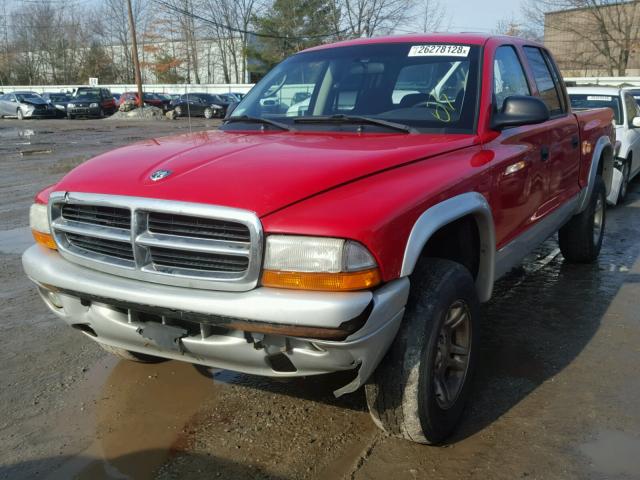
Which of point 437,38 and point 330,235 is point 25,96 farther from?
point 330,235

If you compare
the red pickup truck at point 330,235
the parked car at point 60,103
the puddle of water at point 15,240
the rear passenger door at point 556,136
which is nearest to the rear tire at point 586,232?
the rear passenger door at point 556,136

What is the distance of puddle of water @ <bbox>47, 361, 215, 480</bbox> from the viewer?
2723mm

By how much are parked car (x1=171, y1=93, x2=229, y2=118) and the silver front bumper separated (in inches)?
1284

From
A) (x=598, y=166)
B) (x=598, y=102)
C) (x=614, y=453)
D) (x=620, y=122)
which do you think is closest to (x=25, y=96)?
(x=598, y=102)

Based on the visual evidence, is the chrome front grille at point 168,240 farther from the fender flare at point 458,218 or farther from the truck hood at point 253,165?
the fender flare at point 458,218

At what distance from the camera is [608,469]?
2664mm

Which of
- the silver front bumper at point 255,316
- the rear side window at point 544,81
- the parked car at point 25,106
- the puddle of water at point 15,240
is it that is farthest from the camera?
the parked car at point 25,106

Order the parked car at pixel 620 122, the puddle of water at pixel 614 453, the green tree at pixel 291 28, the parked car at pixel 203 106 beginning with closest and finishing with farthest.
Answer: the puddle of water at pixel 614 453, the parked car at pixel 620 122, the parked car at pixel 203 106, the green tree at pixel 291 28

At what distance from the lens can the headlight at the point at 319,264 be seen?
2.23 metres

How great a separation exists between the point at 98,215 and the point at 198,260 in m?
0.58

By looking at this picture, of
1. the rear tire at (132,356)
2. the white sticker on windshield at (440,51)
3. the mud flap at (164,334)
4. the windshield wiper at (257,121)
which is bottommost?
the rear tire at (132,356)

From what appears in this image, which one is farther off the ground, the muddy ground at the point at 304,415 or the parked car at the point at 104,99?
the parked car at the point at 104,99

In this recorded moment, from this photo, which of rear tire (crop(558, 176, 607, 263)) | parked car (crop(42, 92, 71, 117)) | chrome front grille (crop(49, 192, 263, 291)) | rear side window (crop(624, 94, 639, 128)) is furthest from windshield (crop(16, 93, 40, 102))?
chrome front grille (crop(49, 192, 263, 291))

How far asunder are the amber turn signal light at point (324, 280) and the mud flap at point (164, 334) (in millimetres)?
462
